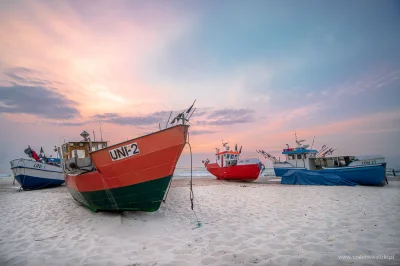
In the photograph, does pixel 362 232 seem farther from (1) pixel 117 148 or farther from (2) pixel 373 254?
(1) pixel 117 148

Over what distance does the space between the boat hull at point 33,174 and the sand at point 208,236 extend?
454 inches

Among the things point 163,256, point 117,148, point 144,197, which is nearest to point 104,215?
point 144,197

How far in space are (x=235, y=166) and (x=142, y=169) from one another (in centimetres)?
1632

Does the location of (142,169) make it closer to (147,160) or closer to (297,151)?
(147,160)

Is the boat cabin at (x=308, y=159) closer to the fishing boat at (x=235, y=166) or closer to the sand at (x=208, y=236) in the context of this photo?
the fishing boat at (x=235, y=166)

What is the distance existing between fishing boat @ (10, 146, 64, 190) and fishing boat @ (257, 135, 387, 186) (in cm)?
2217

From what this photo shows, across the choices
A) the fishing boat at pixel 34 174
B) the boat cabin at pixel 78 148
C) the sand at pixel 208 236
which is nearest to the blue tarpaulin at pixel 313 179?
the sand at pixel 208 236

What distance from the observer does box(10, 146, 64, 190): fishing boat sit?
16.6 meters

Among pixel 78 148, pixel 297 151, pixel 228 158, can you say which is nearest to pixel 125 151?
pixel 78 148

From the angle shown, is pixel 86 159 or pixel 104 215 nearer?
pixel 104 215

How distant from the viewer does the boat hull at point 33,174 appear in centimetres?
1656

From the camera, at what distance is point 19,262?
12.4 ft

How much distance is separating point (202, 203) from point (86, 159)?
570 centimetres

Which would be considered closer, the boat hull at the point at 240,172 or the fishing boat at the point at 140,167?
the fishing boat at the point at 140,167
